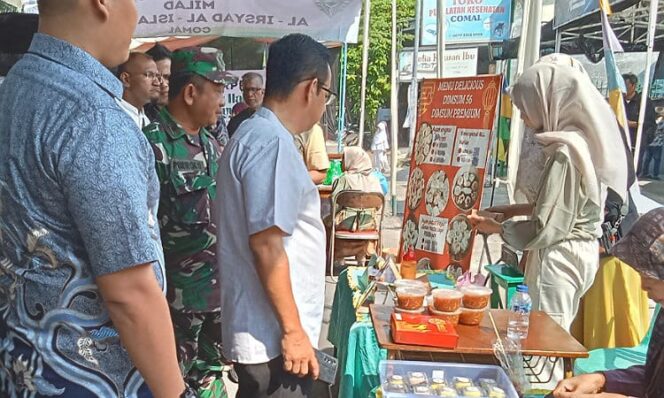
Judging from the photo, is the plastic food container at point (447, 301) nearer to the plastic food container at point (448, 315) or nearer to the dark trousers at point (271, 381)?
the plastic food container at point (448, 315)

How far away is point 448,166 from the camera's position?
3.57 meters

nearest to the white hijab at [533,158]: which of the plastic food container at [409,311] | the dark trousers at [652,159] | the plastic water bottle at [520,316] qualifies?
the plastic water bottle at [520,316]

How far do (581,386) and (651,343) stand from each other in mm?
261

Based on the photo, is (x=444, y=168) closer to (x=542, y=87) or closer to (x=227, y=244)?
(x=542, y=87)

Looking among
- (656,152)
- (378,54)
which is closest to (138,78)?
(656,152)

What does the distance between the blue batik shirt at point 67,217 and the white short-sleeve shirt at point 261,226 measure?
538 mm

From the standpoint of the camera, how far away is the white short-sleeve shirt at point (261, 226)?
1680 millimetres

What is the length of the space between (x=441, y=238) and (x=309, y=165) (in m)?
1.95

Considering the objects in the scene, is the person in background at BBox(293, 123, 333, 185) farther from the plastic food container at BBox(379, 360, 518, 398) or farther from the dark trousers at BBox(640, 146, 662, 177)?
the dark trousers at BBox(640, 146, 662, 177)

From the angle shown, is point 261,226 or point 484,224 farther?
point 484,224

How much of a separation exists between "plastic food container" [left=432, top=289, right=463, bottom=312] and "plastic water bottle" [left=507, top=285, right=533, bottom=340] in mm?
206

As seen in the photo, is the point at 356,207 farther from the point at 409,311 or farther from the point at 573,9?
the point at 573,9

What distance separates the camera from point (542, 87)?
275cm

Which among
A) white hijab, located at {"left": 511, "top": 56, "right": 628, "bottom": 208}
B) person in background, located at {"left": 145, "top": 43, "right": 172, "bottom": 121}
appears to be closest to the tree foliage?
person in background, located at {"left": 145, "top": 43, "right": 172, "bottom": 121}
